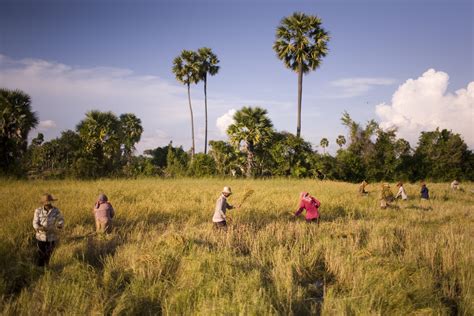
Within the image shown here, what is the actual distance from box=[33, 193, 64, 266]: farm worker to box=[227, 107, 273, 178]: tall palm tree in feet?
80.6

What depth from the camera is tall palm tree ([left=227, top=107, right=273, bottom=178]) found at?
3006cm

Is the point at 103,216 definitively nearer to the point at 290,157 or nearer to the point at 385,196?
the point at 385,196

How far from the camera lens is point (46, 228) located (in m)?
A: 5.72

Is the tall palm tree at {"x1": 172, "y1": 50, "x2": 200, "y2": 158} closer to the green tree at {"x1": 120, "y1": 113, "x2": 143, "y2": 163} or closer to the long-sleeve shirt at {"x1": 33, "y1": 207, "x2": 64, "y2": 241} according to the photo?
the green tree at {"x1": 120, "y1": 113, "x2": 143, "y2": 163}

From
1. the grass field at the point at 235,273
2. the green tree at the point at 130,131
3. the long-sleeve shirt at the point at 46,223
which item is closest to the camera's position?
the grass field at the point at 235,273

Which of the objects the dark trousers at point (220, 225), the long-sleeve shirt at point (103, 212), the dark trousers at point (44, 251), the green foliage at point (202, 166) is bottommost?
the dark trousers at point (44, 251)

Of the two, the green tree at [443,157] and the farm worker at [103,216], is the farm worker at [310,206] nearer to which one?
the farm worker at [103,216]

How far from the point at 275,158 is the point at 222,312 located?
28.5m

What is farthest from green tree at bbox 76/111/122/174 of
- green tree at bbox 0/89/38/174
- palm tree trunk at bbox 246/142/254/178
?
palm tree trunk at bbox 246/142/254/178

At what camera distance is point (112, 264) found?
528 centimetres

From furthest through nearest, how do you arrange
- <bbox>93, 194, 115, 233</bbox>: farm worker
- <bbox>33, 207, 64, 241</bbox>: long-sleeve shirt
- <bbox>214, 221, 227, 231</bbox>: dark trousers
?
<bbox>214, 221, 227, 231</bbox>: dark trousers < <bbox>93, 194, 115, 233</bbox>: farm worker < <bbox>33, 207, 64, 241</bbox>: long-sleeve shirt

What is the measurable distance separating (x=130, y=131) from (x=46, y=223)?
3916cm

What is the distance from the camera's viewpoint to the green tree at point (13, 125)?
23.5m

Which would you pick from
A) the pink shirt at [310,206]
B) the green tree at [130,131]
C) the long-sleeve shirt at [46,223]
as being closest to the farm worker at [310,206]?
the pink shirt at [310,206]
